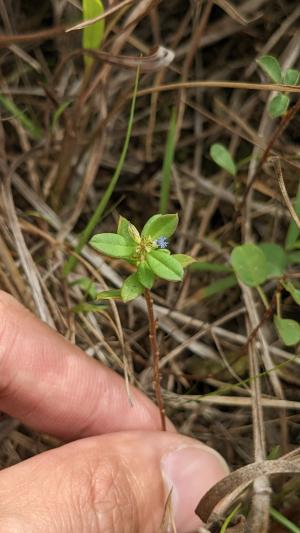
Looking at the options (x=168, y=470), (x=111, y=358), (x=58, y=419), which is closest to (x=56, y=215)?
(x=111, y=358)

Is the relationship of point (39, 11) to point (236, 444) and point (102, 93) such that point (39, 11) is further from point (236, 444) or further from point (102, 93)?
point (236, 444)

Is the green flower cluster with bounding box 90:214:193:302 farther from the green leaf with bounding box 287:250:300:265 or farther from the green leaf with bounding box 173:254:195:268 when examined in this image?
the green leaf with bounding box 287:250:300:265

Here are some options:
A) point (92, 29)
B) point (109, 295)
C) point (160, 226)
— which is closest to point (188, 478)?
point (109, 295)

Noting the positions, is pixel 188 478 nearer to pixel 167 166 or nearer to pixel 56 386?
pixel 56 386

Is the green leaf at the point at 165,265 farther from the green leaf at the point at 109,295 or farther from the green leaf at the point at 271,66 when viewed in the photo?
the green leaf at the point at 271,66

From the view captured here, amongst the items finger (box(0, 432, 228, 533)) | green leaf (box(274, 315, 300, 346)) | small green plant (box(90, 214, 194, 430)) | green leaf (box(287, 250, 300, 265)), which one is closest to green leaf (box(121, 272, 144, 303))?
small green plant (box(90, 214, 194, 430))
